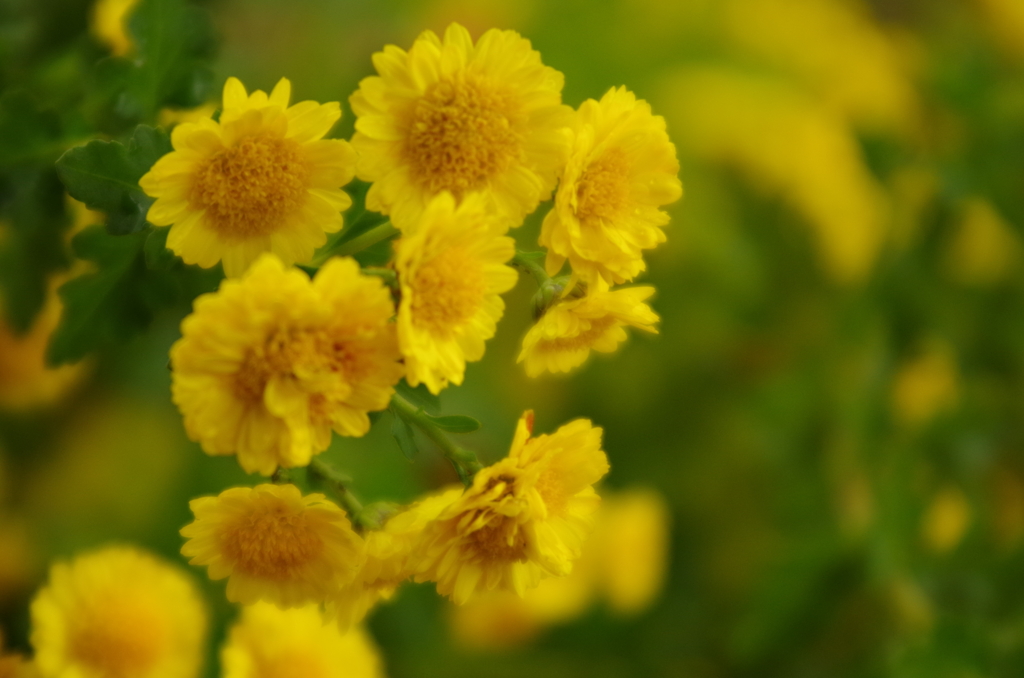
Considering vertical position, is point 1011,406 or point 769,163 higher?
point 769,163

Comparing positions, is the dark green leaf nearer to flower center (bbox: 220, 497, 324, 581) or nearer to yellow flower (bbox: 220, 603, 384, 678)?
flower center (bbox: 220, 497, 324, 581)

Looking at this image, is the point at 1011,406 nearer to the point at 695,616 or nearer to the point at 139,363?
the point at 695,616

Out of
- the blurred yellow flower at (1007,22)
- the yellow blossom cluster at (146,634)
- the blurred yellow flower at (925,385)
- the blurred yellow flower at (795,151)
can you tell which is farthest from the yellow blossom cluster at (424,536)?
the blurred yellow flower at (1007,22)

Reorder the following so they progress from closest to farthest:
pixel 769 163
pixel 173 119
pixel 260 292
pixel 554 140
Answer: pixel 260 292 < pixel 554 140 < pixel 173 119 < pixel 769 163

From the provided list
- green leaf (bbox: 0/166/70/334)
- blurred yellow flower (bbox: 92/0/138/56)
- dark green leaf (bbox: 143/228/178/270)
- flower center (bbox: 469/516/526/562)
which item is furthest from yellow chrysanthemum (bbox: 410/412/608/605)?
blurred yellow flower (bbox: 92/0/138/56)

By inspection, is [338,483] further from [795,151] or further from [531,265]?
[795,151]

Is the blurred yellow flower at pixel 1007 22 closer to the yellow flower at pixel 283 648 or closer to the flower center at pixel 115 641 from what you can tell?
the yellow flower at pixel 283 648

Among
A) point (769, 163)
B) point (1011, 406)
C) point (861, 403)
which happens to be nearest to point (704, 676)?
point (861, 403)
